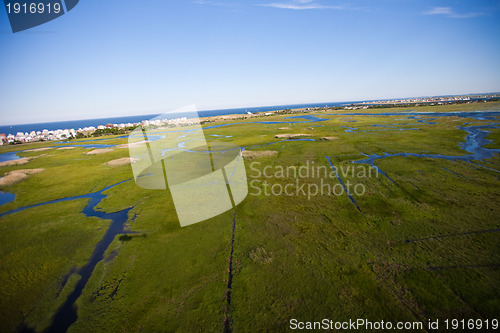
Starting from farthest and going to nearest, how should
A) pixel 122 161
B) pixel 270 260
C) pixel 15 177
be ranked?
pixel 122 161
pixel 15 177
pixel 270 260

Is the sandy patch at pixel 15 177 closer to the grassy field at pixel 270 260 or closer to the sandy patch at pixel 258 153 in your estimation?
the grassy field at pixel 270 260

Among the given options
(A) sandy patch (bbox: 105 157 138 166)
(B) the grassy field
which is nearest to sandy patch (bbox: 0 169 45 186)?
(A) sandy patch (bbox: 105 157 138 166)

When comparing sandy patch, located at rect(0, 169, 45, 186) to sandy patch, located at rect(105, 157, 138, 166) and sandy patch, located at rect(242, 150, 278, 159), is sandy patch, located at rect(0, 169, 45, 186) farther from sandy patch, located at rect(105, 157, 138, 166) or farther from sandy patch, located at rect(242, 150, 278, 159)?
sandy patch, located at rect(242, 150, 278, 159)

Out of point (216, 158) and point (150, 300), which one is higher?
point (216, 158)

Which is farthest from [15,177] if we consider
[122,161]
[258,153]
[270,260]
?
[270,260]

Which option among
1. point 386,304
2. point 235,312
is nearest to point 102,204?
point 235,312

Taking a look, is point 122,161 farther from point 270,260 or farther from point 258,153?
point 270,260

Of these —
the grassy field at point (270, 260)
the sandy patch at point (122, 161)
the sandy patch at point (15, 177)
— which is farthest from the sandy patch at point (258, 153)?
the sandy patch at point (15, 177)

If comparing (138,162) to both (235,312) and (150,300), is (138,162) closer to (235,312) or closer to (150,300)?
(150,300)

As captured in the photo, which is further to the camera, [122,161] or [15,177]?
[122,161]
